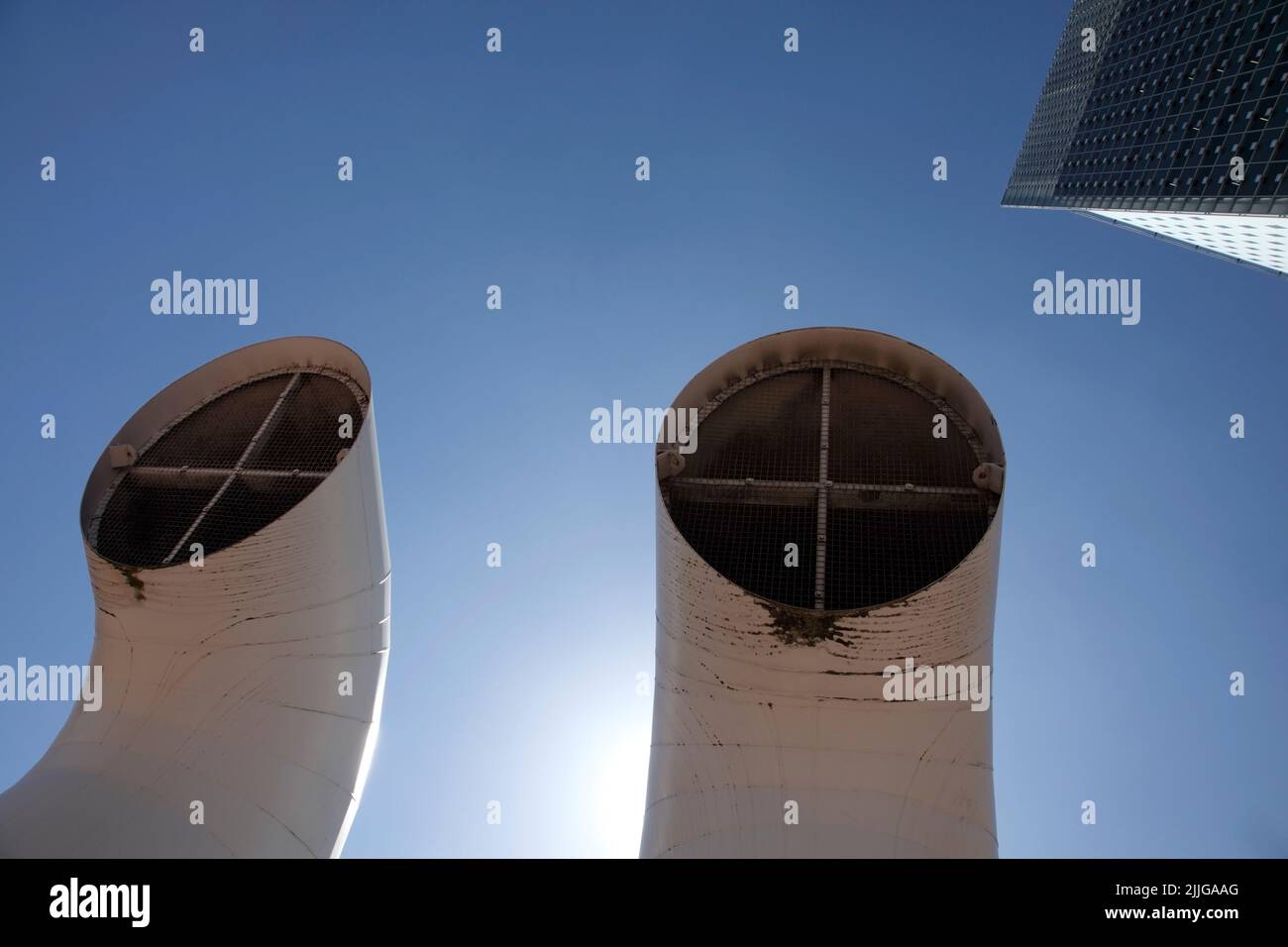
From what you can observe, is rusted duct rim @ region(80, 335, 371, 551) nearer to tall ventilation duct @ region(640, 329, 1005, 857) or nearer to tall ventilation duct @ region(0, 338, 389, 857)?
tall ventilation duct @ region(0, 338, 389, 857)

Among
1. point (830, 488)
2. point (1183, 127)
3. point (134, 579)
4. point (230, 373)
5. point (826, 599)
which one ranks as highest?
point (1183, 127)

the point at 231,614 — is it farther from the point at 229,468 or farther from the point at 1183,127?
the point at 1183,127

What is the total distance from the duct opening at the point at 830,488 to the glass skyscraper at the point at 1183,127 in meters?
34.0

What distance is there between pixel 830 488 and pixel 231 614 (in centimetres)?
664

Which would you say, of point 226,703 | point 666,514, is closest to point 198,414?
point 226,703

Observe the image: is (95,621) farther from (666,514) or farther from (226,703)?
(666,514)

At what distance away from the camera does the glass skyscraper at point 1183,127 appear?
3522 cm

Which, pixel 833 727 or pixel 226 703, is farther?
pixel 226 703

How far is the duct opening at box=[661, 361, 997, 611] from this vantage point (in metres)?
7.60

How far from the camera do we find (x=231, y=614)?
8984 millimetres

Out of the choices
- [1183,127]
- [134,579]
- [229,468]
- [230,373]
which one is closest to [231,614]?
[134,579]

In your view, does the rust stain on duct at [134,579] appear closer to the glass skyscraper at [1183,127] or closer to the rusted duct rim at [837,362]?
the rusted duct rim at [837,362]

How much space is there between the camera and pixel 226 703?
9031 millimetres
